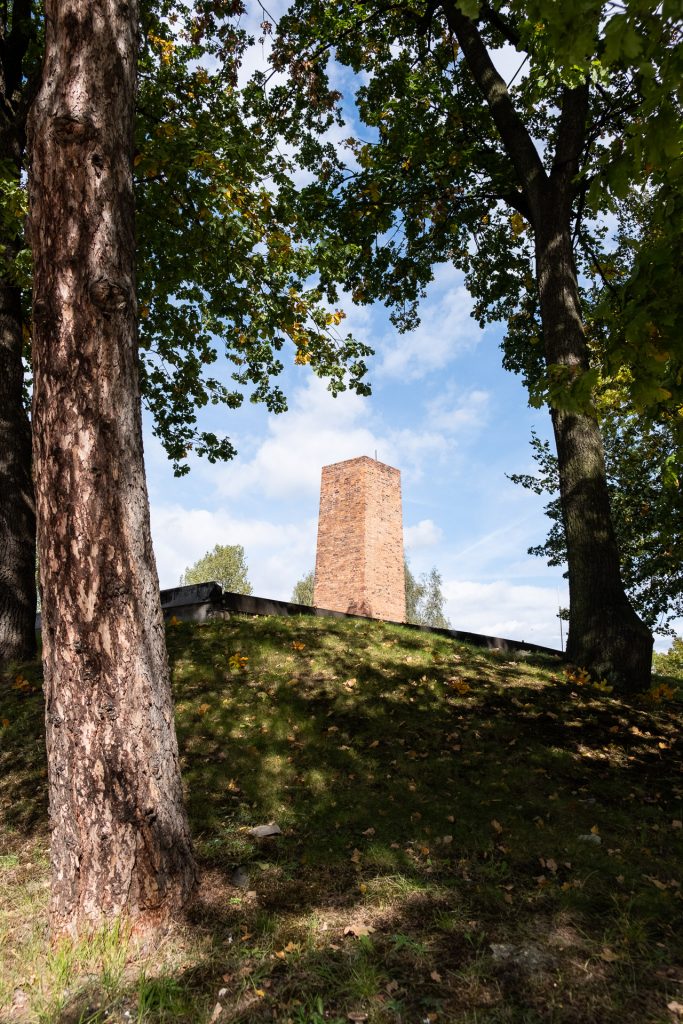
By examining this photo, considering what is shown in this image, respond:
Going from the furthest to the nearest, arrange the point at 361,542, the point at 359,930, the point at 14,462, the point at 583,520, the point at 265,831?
the point at 361,542 < the point at 14,462 < the point at 583,520 < the point at 265,831 < the point at 359,930

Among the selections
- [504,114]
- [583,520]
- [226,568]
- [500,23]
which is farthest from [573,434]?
[226,568]

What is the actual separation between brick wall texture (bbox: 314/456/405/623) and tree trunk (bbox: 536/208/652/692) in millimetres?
11726

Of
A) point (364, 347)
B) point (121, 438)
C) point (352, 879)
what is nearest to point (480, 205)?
point (364, 347)

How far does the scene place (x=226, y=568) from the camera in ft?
178

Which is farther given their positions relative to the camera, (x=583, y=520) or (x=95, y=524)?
(x=583, y=520)

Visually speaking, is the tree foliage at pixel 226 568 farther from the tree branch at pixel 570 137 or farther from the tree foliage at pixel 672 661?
the tree branch at pixel 570 137

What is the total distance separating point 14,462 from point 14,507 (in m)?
0.67

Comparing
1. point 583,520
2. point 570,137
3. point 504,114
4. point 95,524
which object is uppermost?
point 504,114

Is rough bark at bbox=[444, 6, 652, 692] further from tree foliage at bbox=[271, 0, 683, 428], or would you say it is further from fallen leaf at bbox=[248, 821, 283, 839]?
fallen leaf at bbox=[248, 821, 283, 839]

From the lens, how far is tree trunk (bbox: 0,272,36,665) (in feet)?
29.6

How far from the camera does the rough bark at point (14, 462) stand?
29.6 feet

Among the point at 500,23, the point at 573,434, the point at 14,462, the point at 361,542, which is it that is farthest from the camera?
the point at 361,542

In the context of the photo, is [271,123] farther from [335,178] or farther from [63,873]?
[63,873]

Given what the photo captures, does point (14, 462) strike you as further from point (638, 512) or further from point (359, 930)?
point (638, 512)
